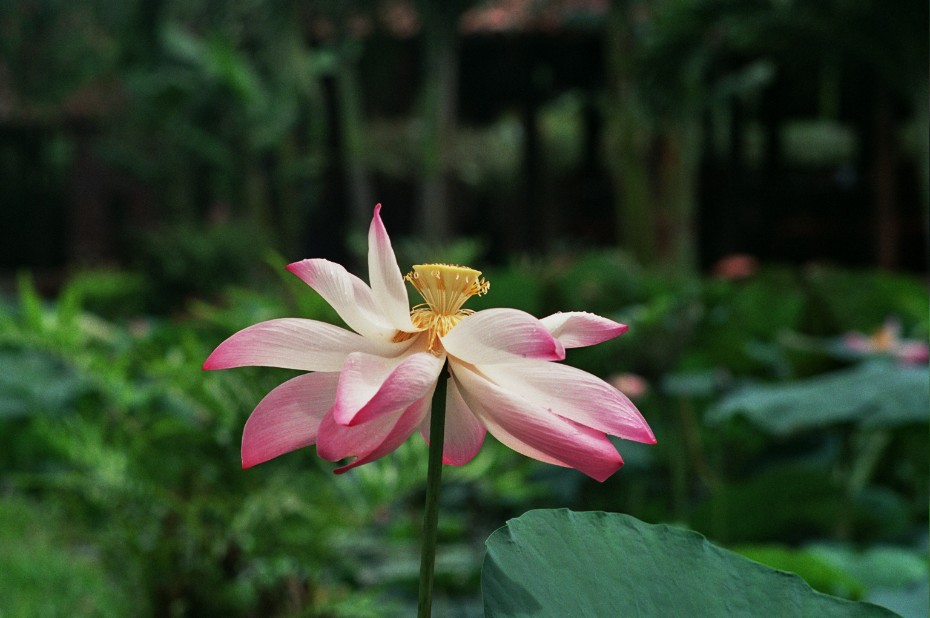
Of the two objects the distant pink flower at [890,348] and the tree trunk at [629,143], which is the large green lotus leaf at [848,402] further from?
the tree trunk at [629,143]

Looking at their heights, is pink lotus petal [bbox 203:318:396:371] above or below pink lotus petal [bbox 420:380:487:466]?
above

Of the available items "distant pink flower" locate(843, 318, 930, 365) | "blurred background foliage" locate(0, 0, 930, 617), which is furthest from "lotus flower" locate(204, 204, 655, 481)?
"distant pink flower" locate(843, 318, 930, 365)

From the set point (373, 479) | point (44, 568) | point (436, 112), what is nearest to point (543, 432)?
point (373, 479)

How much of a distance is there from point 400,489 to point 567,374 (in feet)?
3.60

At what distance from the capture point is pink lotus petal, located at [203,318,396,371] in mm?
368

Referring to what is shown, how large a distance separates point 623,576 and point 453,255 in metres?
1.86

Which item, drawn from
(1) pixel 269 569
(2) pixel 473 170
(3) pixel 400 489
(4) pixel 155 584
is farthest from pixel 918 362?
A: (2) pixel 473 170

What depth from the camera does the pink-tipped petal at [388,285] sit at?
406 mm

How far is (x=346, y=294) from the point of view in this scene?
15.5 inches

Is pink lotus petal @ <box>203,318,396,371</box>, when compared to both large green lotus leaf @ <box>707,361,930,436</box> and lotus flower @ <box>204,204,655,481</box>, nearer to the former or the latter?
lotus flower @ <box>204,204,655,481</box>

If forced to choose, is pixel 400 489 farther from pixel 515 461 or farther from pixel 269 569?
pixel 515 461

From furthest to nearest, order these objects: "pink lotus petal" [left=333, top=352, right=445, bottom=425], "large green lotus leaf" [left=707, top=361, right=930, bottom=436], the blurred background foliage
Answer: the blurred background foliage
"large green lotus leaf" [left=707, top=361, right=930, bottom=436]
"pink lotus petal" [left=333, top=352, right=445, bottom=425]

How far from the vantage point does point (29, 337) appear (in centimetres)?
164

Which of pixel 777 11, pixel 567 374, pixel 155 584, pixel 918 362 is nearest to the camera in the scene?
pixel 567 374
